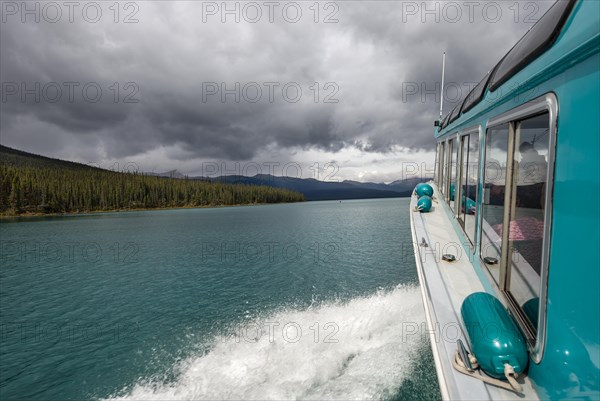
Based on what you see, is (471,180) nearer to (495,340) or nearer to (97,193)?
(495,340)

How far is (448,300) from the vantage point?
4.53m

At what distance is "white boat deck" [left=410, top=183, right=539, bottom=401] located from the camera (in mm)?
2844

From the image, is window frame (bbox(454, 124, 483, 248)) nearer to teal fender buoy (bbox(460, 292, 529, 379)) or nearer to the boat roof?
the boat roof

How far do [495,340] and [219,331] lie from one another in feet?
27.4

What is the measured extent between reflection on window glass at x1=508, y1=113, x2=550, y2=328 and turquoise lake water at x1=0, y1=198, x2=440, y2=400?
379 centimetres

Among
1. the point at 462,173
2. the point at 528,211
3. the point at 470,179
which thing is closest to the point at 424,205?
the point at 462,173

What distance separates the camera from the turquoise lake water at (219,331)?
21.5 ft

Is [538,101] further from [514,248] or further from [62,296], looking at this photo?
[62,296]

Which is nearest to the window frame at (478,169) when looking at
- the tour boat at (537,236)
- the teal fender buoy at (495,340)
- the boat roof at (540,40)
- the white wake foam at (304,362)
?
the tour boat at (537,236)

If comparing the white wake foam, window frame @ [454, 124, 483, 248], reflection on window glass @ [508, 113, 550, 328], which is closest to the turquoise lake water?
the white wake foam

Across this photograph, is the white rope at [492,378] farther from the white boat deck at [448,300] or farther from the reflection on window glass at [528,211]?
the reflection on window glass at [528,211]

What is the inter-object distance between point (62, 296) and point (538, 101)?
705 inches

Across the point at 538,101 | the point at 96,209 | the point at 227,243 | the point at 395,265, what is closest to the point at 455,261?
the point at 538,101

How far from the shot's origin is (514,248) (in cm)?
356
